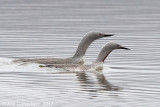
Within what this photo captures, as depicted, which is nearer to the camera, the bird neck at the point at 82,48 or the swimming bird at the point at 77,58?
the swimming bird at the point at 77,58

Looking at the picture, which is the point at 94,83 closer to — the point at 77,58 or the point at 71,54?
the point at 77,58

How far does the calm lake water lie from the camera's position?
14062 millimetres

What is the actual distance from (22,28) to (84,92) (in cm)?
1538

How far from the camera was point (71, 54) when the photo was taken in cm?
2175

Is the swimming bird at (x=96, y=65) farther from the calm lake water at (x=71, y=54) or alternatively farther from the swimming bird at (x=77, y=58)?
the swimming bird at (x=77, y=58)

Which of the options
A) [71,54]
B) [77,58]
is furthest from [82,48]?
[71,54]

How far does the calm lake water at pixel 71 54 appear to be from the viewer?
14.1 meters

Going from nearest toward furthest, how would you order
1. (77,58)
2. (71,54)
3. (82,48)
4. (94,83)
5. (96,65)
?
(94,83)
(96,65)
(77,58)
(82,48)
(71,54)

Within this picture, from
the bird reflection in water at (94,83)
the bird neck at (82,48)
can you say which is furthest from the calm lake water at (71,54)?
the bird neck at (82,48)

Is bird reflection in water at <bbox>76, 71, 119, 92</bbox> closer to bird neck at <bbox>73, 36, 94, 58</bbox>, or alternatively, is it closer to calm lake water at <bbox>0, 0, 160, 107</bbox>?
calm lake water at <bbox>0, 0, 160, 107</bbox>

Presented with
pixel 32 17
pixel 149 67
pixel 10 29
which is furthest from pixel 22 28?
pixel 149 67

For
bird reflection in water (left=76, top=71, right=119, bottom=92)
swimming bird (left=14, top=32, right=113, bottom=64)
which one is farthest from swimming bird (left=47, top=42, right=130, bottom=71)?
swimming bird (left=14, top=32, right=113, bottom=64)

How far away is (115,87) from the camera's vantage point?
51.5 feet

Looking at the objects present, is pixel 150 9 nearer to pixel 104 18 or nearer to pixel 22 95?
pixel 104 18
